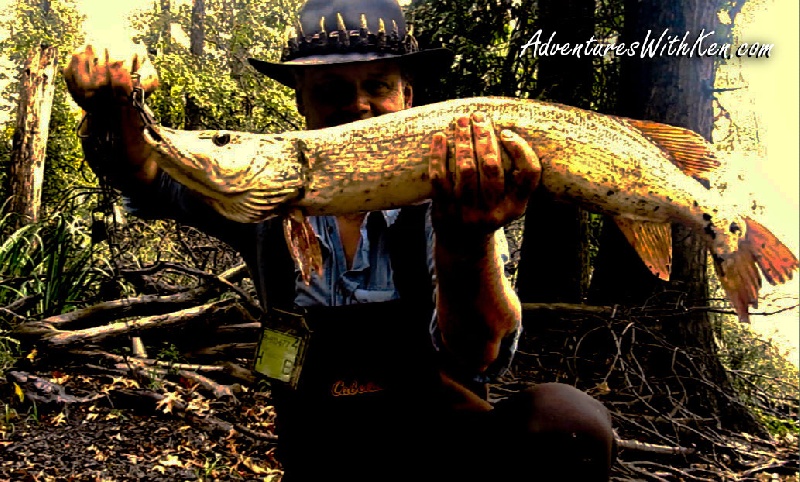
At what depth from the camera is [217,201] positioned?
172cm

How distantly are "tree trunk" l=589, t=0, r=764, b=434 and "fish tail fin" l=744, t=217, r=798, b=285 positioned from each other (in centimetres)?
215

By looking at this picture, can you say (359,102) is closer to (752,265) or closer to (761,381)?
(752,265)

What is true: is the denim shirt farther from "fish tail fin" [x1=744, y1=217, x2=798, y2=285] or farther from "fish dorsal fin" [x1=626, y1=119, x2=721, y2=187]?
"fish tail fin" [x1=744, y1=217, x2=798, y2=285]

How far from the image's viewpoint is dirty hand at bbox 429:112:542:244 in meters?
1.62

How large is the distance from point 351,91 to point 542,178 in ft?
2.40

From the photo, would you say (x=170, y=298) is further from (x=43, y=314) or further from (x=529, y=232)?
(x=529, y=232)

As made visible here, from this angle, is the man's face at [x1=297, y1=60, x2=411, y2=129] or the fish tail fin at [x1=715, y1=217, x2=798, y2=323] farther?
the man's face at [x1=297, y1=60, x2=411, y2=129]

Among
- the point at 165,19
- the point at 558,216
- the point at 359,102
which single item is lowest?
the point at 558,216

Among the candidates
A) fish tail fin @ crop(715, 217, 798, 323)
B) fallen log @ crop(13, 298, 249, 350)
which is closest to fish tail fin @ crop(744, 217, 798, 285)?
fish tail fin @ crop(715, 217, 798, 323)

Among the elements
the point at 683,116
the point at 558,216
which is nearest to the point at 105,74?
the point at 683,116

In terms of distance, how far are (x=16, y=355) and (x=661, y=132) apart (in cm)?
393

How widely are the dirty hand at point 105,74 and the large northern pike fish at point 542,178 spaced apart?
0.66 ft

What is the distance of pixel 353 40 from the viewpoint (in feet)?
6.98

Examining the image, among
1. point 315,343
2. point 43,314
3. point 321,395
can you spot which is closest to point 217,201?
point 315,343
